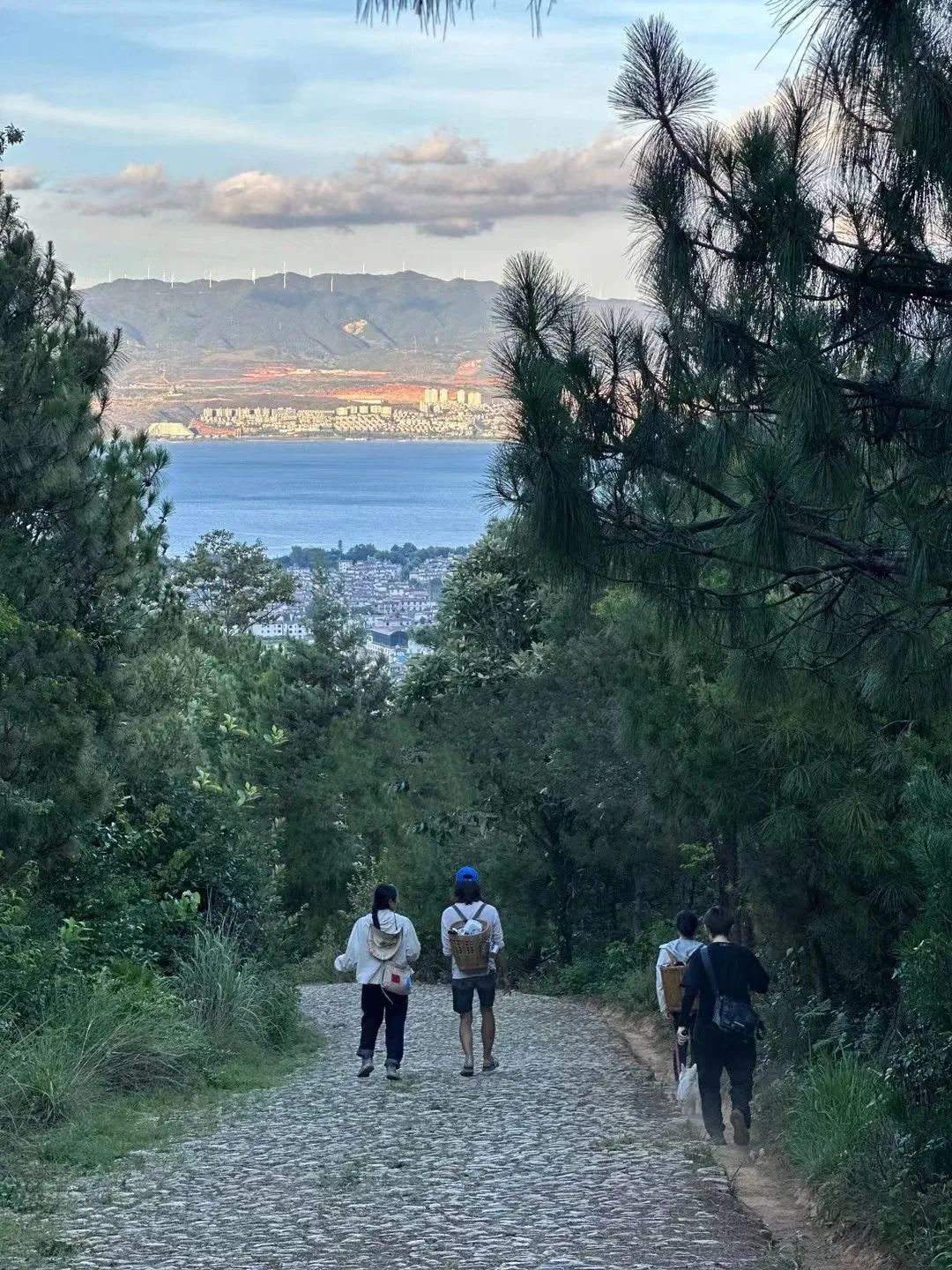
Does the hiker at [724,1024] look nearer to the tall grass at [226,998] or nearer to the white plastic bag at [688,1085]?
the white plastic bag at [688,1085]

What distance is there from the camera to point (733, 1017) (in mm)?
10344

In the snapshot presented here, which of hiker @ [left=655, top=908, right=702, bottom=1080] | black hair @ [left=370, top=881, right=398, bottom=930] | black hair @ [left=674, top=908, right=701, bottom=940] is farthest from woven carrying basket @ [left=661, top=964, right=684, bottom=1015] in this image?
black hair @ [left=370, top=881, right=398, bottom=930]

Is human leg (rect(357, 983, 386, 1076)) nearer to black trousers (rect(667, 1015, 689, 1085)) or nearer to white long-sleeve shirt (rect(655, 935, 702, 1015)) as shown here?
white long-sleeve shirt (rect(655, 935, 702, 1015))

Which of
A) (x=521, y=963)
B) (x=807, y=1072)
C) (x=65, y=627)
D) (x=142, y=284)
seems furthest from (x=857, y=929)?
(x=142, y=284)

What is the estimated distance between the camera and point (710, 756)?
13.3 m

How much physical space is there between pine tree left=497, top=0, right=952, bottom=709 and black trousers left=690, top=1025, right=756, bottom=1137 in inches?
118

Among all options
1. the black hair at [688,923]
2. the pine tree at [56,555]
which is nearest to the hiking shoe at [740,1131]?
the black hair at [688,923]

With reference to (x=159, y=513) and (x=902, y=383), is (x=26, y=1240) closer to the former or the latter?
(x=902, y=383)

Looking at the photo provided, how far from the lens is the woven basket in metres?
13.1

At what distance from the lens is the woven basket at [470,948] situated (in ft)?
42.9

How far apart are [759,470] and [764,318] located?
1.08m

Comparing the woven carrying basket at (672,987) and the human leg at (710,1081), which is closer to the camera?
the human leg at (710,1081)

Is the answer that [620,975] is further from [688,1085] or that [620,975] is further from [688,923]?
[688,1085]

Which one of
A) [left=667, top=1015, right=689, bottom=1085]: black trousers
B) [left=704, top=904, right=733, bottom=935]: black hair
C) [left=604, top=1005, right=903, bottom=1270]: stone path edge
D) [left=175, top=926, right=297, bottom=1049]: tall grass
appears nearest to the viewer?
[left=604, top=1005, right=903, bottom=1270]: stone path edge
